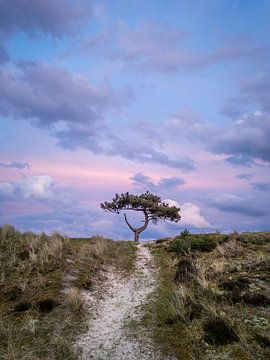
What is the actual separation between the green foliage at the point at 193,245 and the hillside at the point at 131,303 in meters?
0.08

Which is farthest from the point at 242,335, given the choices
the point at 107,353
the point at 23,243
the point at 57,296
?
the point at 23,243

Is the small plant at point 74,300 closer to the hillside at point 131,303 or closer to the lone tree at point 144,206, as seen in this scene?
the hillside at point 131,303

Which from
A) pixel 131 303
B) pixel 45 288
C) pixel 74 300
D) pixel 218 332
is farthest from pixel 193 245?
pixel 218 332

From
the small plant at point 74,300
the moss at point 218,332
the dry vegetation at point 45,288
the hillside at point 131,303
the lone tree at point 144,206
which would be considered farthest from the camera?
the lone tree at point 144,206

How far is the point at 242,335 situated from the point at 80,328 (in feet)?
17.1

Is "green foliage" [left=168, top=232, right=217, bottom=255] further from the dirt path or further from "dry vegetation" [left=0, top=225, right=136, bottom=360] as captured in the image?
the dirt path

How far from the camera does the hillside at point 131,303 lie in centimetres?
1073

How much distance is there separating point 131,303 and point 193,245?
825 cm

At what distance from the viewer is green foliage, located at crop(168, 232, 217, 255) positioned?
21905mm

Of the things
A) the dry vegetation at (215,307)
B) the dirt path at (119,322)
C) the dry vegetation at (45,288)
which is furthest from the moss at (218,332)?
the dry vegetation at (45,288)

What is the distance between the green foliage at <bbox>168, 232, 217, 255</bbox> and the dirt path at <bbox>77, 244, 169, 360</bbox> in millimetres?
3346

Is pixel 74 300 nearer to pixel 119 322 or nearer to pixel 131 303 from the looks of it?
pixel 119 322

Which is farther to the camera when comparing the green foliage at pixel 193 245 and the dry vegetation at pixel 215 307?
the green foliage at pixel 193 245

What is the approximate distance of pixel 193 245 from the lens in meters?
22.2
